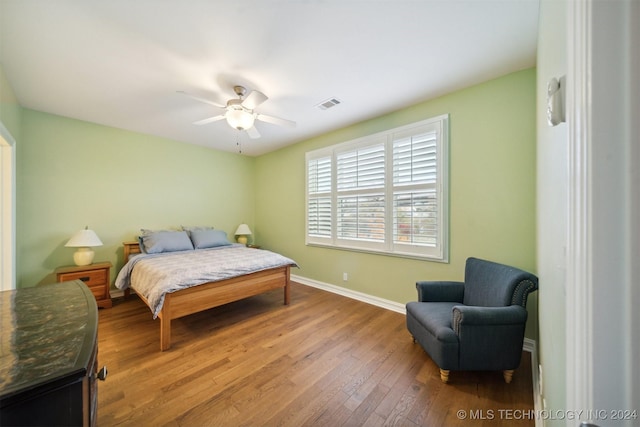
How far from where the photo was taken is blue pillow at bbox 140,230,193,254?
11.1ft

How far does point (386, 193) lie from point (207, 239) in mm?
2950

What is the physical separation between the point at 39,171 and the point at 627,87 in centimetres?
487

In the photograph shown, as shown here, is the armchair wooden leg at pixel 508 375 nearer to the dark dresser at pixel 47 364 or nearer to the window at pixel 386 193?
the window at pixel 386 193

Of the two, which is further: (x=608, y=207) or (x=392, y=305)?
(x=392, y=305)

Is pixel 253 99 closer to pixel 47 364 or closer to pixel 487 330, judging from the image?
pixel 47 364

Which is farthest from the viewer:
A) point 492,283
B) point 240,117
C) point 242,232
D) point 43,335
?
point 242,232

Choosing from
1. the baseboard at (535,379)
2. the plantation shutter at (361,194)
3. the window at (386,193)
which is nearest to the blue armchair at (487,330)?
the baseboard at (535,379)

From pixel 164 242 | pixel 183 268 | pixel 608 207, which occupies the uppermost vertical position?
pixel 608 207

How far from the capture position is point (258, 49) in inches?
74.4

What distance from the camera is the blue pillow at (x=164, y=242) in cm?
338

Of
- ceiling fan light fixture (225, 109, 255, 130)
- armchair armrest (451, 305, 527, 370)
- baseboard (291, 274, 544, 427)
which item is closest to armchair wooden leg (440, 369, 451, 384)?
armchair armrest (451, 305, 527, 370)

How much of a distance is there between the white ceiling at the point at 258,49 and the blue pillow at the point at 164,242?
5.79 feet

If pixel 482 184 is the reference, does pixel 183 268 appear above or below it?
below

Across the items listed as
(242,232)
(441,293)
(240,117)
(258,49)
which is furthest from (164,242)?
(441,293)
